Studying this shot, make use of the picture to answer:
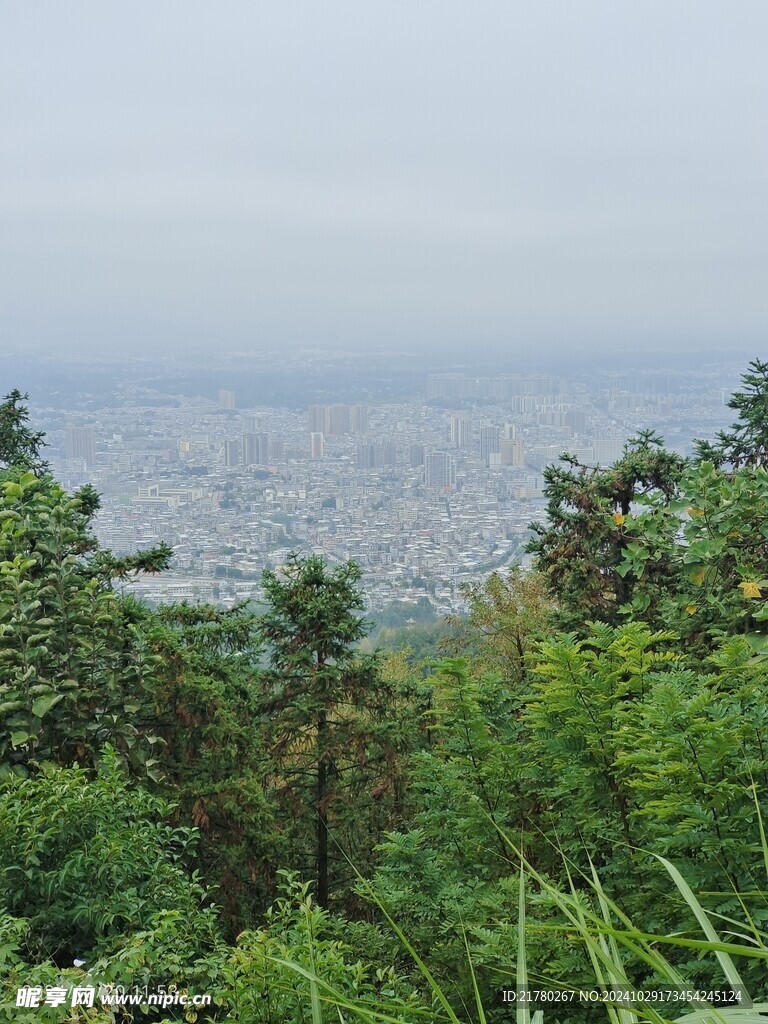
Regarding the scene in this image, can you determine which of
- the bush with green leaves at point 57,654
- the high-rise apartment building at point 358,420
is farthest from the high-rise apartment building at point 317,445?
the bush with green leaves at point 57,654

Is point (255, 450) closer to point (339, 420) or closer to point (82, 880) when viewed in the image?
point (339, 420)

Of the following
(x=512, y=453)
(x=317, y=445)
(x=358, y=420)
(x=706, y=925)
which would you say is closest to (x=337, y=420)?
(x=358, y=420)

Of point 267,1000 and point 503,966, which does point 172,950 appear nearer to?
point 267,1000

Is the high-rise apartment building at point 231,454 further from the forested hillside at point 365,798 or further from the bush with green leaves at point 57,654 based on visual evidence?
the bush with green leaves at point 57,654

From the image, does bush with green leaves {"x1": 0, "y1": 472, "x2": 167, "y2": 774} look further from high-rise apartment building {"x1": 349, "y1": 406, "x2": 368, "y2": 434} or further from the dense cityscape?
high-rise apartment building {"x1": 349, "y1": 406, "x2": 368, "y2": 434}

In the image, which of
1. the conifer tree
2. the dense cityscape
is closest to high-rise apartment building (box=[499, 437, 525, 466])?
the dense cityscape

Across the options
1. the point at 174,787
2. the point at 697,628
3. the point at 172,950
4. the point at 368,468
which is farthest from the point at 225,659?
the point at 368,468
